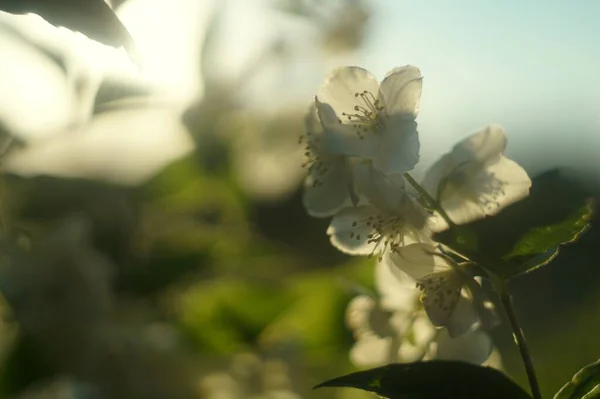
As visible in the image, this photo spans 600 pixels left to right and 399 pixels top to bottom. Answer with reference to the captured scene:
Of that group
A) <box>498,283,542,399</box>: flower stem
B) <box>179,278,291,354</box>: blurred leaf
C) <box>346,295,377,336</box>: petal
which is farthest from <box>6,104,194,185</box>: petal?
<box>498,283,542,399</box>: flower stem

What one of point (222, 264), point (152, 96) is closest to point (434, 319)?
point (222, 264)

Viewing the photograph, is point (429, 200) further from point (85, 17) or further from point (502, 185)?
point (85, 17)

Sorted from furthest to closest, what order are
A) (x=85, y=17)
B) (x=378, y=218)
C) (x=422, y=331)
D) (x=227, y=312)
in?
1. (x=227, y=312)
2. (x=422, y=331)
3. (x=378, y=218)
4. (x=85, y=17)

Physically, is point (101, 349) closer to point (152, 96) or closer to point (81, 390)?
point (81, 390)

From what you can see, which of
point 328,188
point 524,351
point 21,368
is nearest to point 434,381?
point 524,351

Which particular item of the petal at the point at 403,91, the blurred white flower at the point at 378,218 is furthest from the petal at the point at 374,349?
the petal at the point at 403,91
